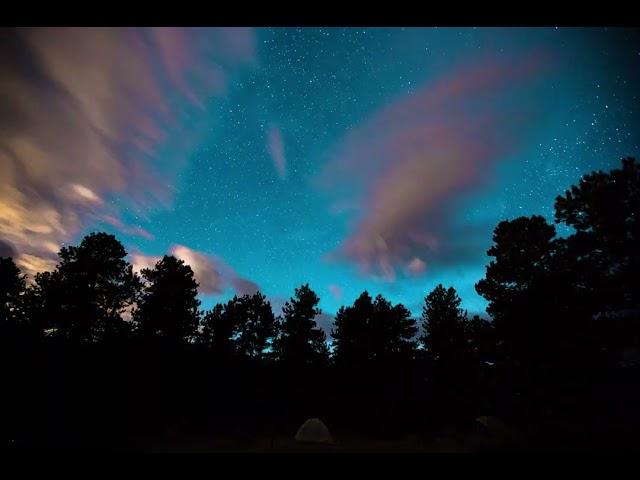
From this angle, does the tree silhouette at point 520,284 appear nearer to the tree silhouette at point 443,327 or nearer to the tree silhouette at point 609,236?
the tree silhouette at point 609,236

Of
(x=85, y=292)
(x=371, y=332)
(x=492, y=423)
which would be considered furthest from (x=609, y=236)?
(x=85, y=292)

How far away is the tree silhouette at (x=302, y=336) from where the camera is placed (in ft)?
140

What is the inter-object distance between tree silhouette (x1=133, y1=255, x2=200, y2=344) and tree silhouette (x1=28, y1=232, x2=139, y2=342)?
7.57ft

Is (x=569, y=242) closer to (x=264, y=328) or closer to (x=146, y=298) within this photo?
(x=146, y=298)

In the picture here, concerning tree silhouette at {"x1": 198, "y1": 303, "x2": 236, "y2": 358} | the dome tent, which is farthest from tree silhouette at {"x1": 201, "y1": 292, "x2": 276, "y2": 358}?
the dome tent

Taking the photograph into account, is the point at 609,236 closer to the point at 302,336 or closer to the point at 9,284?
the point at 302,336

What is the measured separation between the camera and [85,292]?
3384 centimetres

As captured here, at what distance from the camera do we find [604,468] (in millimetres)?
2062

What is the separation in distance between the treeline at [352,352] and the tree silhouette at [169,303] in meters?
0.12

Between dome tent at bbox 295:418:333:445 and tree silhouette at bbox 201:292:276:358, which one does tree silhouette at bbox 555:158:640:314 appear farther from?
tree silhouette at bbox 201:292:276:358

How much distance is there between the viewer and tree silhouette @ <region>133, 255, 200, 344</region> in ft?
117

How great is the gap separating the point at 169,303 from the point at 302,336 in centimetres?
1734
